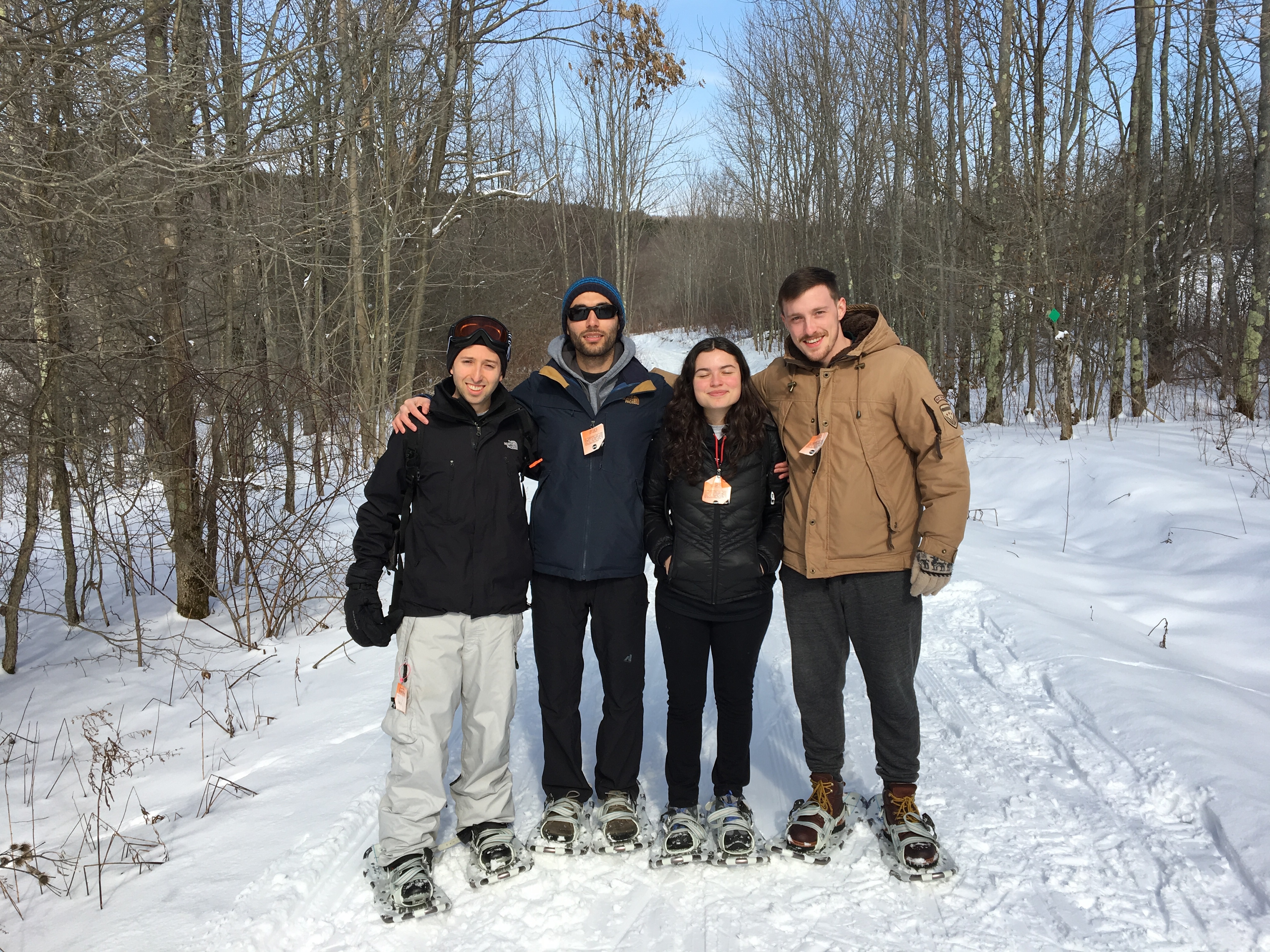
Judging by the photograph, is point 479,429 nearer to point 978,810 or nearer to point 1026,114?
point 978,810

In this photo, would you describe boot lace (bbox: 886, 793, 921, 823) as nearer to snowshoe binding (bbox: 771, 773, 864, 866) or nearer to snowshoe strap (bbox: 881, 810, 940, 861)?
snowshoe strap (bbox: 881, 810, 940, 861)

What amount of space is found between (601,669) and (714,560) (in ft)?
2.19

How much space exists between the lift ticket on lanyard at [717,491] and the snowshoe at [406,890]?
1.65 meters

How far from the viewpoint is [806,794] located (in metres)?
3.21

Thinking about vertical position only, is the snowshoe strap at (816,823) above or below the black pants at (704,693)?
below

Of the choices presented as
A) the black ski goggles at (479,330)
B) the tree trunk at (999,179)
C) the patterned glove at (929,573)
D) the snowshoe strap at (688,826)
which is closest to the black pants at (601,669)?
the snowshoe strap at (688,826)

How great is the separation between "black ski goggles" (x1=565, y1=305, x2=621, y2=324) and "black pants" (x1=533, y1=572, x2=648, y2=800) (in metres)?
1.01

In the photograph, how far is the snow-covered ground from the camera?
2.41 meters

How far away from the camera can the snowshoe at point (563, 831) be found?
9.16 feet

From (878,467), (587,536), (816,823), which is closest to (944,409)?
(878,467)

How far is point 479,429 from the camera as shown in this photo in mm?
2809

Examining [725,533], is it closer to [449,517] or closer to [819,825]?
[449,517]

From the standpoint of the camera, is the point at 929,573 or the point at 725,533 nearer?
the point at 929,573

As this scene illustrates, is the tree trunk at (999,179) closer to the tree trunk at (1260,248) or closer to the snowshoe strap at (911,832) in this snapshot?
the tree trunk at (1260,248)
